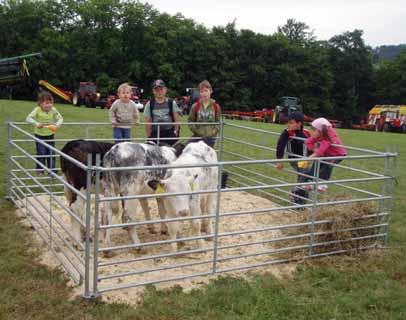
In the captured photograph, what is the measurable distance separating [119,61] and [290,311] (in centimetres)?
5310

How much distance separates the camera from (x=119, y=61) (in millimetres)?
54562

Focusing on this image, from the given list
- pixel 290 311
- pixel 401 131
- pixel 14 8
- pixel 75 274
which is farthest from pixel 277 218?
pixel 14 8

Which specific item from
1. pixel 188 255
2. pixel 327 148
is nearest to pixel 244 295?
pixel 188 255

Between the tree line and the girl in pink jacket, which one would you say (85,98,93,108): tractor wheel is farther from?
the girl in pink jacket

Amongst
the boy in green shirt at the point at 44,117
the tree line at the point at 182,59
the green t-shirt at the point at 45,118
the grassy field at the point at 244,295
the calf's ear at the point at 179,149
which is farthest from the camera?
the tree line at the point at 182,59

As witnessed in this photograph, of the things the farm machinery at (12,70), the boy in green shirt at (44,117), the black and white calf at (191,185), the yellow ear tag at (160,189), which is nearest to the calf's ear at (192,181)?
the black and white calf at (191,185)

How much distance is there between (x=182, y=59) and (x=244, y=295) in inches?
2131

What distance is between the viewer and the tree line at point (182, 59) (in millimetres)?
52719

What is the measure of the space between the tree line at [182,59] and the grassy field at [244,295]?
1812 inches

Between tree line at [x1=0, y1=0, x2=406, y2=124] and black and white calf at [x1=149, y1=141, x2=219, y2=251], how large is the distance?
4471 cm

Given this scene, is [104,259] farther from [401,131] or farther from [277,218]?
[401,131]

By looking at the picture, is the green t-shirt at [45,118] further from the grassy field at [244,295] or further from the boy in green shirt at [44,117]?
the grassy field at [244,295]

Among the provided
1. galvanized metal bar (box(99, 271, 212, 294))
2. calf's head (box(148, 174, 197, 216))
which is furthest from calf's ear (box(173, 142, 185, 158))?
galvanized metal bar (box(99, 271, 212, 294))

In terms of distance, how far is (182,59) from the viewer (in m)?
56.7
